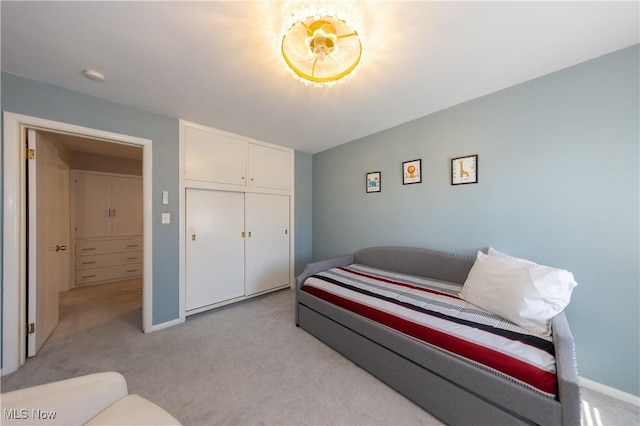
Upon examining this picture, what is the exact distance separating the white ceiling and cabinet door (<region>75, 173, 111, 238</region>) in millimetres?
2863

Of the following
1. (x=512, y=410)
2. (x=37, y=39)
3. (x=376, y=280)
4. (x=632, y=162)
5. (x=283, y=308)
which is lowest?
(x=283, y=308)

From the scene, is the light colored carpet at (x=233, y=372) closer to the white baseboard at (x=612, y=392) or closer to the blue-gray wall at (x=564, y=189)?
the white baseboard at (x=612, y=392)

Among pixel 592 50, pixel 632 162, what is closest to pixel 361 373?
pixel 632 162

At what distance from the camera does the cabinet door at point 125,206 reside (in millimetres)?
4234

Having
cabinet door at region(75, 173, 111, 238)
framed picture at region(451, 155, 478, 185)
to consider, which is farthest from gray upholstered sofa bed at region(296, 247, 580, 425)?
cabinet door at region(75, 173, 111, 238)

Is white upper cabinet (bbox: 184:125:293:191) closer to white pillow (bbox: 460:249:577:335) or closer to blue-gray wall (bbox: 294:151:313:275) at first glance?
blue-gray wall (bbox: 294:151:313:275)

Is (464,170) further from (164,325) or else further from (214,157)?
(164,325)

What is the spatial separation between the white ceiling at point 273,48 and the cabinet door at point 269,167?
1033 mm

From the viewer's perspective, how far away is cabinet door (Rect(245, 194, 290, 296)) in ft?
10.9

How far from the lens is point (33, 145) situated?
1.91 metres

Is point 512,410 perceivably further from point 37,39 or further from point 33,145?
point 33,145

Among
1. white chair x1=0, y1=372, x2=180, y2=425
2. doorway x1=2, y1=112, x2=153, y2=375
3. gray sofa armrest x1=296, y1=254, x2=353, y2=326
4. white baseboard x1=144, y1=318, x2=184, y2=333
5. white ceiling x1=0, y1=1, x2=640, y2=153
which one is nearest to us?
white chair x1=0, y1=372, x2=180, y2=425

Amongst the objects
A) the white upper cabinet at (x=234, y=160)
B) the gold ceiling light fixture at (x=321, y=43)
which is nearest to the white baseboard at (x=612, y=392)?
the gold ceiling light fixture at (x=321, y=43)

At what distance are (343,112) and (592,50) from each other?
1.86 m
